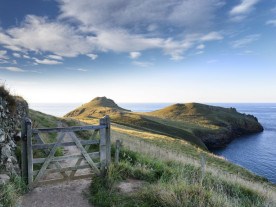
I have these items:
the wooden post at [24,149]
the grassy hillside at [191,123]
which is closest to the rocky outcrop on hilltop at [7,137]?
the wooden post at [24,149]

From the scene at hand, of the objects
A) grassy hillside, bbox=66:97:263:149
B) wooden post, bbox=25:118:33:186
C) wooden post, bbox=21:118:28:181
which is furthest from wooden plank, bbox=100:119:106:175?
grassy hillside, bbox=66:97:263:149

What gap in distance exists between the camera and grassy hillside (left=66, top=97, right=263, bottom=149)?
5434cm

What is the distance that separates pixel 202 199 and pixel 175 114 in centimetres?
9464

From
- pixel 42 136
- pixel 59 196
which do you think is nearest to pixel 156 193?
pixel 59 196

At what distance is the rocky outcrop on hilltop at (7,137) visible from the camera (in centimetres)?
640

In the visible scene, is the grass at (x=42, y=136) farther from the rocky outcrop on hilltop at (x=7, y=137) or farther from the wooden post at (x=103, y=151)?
the wooden post at (x=103, y=151)

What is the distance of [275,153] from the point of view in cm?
3950

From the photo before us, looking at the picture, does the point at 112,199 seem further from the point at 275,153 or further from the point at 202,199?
the point at 275,153

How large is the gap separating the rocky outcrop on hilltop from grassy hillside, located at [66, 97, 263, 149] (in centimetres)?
4220

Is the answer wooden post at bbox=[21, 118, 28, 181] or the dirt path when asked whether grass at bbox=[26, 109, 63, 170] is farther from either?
the dirt path

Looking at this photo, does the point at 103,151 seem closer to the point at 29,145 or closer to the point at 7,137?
the point at 29,145

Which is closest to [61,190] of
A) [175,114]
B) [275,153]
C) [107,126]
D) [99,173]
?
[99,173]

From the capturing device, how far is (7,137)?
799 centimetres

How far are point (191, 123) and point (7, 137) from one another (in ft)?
250
